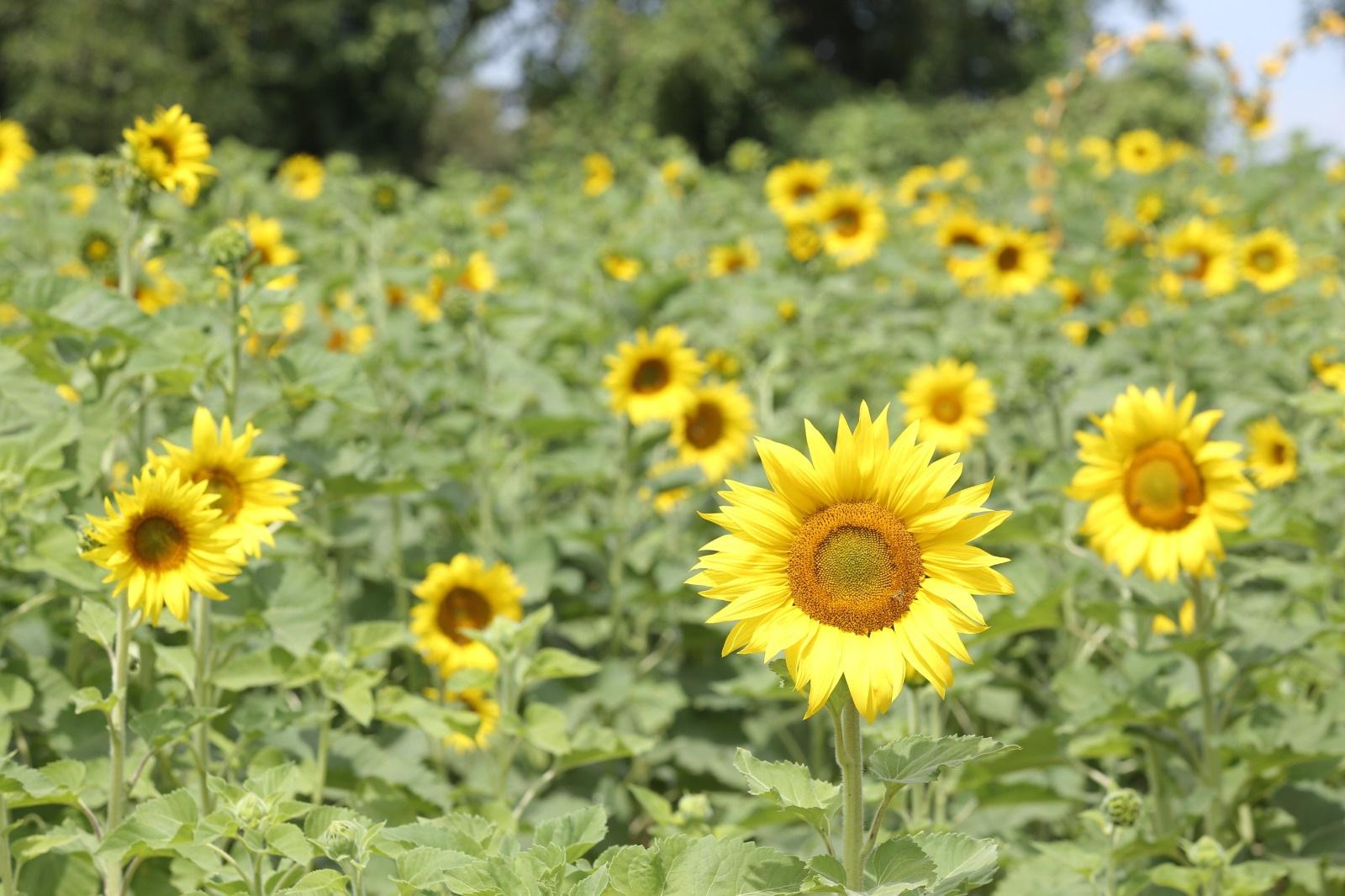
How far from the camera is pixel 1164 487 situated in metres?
2.63

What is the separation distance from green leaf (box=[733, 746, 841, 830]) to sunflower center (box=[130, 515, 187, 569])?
0.99 metres

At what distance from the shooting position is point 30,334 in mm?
2797

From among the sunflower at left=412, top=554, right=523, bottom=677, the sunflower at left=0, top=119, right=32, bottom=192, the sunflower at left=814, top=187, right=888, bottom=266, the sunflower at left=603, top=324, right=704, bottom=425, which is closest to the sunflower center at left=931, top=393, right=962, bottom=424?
the sunflower at left=603, top=324, right=704, bottom=425

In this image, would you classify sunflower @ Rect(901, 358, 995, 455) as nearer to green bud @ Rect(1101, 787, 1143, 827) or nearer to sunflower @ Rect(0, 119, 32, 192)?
green bud @ Rect(1101, 787, 1143, 827)

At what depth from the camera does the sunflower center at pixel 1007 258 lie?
18.1 feet

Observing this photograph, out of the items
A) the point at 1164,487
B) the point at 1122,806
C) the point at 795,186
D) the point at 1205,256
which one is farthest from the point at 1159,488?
the point at 795,186

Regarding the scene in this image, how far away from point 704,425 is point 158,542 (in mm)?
2128

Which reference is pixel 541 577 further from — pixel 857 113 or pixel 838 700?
pixel 857 113

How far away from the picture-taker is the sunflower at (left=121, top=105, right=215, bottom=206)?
2930mm

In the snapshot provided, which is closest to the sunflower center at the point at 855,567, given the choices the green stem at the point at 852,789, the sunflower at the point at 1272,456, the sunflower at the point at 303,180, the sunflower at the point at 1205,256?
the green stem at the point at 852,789

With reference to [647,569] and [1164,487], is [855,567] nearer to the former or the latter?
[1164,487]

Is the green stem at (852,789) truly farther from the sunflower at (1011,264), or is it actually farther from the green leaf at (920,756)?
the sunflower at (1011,264)

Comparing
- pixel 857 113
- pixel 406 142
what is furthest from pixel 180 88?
pixel 857 113

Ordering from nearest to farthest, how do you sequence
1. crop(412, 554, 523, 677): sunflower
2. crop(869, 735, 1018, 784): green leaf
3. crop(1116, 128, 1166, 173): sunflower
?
crop(869, 735, 1018, 784): green leaf, crop(412, 554, 523, 677): sunflower, crop(1116, 128, 1166, 173): sunflower
